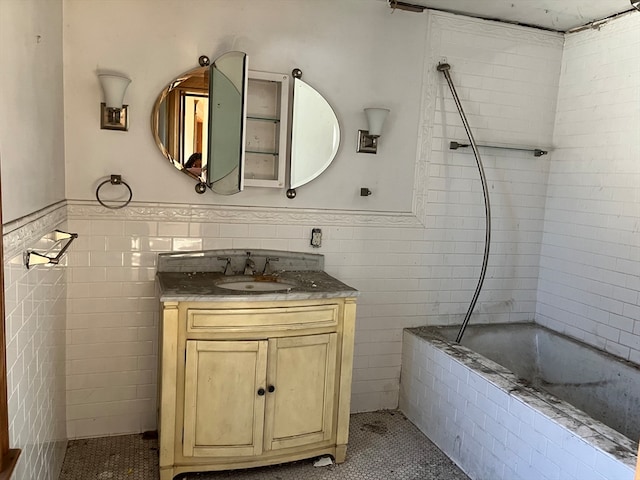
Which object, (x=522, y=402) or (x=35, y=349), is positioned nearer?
(x=35, y=349)

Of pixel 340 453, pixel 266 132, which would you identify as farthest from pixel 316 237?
pixel 340 453

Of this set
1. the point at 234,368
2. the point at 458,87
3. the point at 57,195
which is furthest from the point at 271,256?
the point at 458,87

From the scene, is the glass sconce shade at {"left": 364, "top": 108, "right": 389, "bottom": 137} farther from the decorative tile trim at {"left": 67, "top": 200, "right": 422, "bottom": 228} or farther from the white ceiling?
the white ceiling

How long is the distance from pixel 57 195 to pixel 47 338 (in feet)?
1.88

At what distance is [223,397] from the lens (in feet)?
6.98

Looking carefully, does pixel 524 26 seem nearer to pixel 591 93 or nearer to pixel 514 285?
pixel 591 93

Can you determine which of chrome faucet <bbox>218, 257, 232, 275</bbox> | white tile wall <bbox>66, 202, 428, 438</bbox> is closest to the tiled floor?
white tile wall <bbox>66, 202, 428, 438</bbox>

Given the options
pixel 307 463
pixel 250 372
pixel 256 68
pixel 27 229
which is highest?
pixel 256 68

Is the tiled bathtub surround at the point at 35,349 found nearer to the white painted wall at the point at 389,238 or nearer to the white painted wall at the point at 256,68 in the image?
the white painted wall at the point at 389,238

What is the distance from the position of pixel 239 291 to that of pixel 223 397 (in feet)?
1.44

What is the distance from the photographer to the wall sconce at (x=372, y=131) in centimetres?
258

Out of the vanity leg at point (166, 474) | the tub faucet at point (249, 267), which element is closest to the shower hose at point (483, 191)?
the tub faucet at point (249, 267)

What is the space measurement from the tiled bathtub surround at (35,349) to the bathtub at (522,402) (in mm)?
1706

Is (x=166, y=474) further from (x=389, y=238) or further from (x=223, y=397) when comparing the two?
(x=389, y=238)
